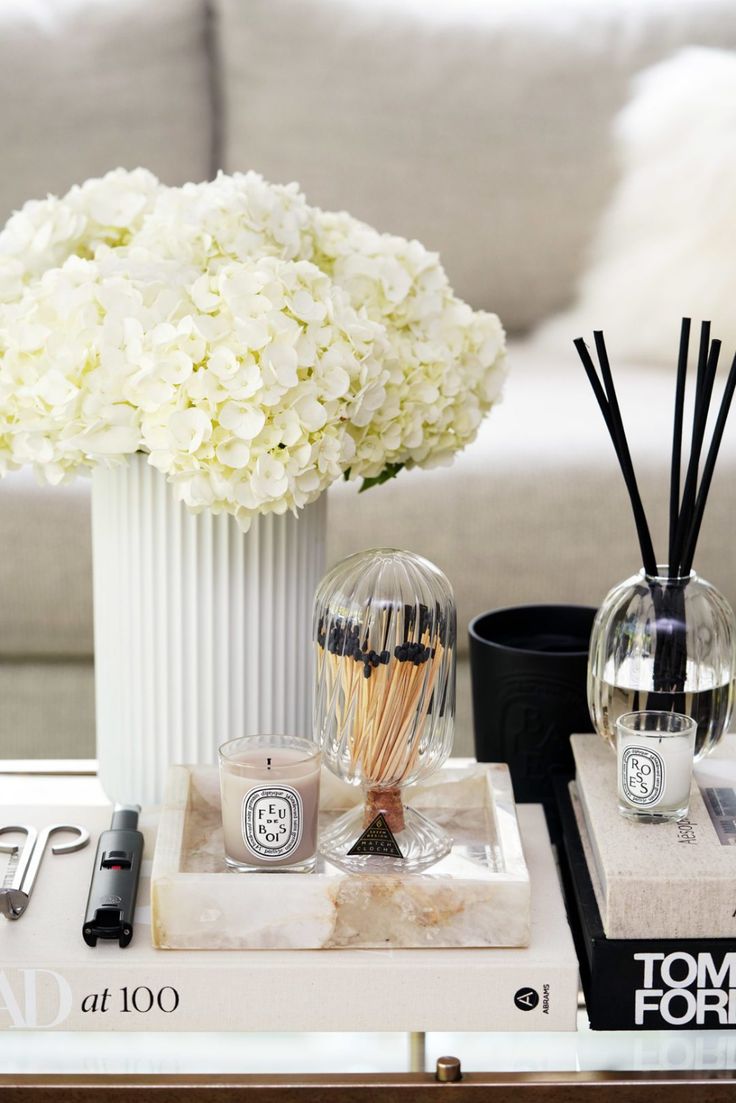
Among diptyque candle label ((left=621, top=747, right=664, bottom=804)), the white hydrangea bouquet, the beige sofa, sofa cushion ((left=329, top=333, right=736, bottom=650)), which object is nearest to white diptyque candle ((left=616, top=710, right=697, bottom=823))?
diptyque candle label ((left=621, top=747, right=664, bottom=804))

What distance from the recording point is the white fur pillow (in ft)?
5.86

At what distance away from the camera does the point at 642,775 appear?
2.35 feet

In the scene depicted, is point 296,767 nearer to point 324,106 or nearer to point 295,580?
point 295,580

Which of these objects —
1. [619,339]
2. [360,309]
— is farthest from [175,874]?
[619,339]

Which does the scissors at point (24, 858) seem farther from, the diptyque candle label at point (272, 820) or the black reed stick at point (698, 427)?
the black reed stick at point (698, 427)

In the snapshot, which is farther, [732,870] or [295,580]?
[295,580]

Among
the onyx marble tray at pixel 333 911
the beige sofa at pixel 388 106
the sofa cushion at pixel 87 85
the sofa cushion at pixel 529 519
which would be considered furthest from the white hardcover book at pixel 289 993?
the sofa cushion at pixel 87 85

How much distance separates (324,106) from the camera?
6.17ft

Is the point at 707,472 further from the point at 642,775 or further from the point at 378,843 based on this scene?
the point at 378,843

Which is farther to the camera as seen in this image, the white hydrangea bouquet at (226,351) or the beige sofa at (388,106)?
the beige sofa at (388,106)

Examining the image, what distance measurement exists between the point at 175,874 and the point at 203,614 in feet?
0.80

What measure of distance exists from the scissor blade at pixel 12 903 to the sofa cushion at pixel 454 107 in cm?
139

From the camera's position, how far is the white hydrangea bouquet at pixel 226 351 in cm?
74

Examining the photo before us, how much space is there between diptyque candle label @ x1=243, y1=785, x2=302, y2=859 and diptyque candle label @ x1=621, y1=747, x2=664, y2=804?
7.2 inches
